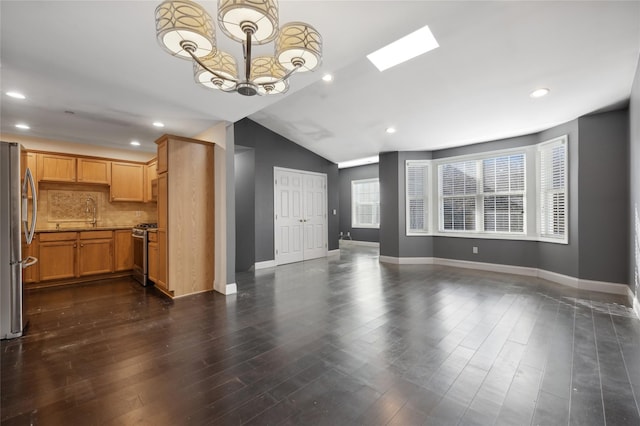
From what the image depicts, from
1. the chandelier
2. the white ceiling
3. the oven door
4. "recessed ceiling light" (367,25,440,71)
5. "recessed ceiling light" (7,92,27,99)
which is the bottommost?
the oven door

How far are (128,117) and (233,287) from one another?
2.79 metres

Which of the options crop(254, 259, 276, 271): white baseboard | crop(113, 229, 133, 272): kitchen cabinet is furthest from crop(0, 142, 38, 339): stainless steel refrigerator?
crop(254, 259, 276, 271): white baseboard

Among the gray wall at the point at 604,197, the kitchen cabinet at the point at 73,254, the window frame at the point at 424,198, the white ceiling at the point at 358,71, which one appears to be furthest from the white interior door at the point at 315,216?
the gray wall at the point at 604,197

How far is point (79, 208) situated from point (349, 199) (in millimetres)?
7448

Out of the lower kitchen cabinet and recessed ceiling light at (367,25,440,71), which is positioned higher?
recessed ceiling light at (367,25,440,71)

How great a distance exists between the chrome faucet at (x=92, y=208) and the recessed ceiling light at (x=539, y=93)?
292 inches

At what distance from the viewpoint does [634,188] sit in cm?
326

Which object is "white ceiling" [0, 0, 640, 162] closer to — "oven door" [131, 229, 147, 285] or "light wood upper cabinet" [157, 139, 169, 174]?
"light wood upper cabinet" [157, 139, 169, 174]

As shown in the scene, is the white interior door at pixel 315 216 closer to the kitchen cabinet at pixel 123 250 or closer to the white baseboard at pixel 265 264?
the white baseboard at pixel 265 264

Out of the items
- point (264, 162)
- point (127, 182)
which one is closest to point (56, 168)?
point (127, 182)

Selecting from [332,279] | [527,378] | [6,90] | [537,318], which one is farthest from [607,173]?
[6,90]

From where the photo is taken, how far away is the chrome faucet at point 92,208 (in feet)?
16.9

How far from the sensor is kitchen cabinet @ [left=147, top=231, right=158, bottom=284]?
13.5 ft

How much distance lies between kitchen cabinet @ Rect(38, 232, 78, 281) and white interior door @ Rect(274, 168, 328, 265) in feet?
11.6
